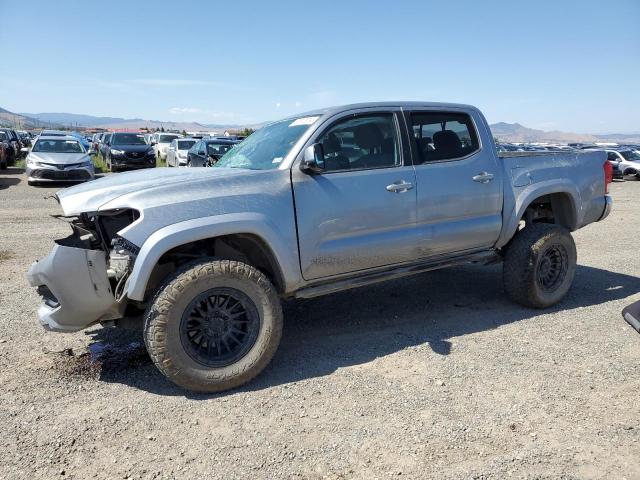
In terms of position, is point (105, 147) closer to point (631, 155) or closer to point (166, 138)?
point (166, 138)

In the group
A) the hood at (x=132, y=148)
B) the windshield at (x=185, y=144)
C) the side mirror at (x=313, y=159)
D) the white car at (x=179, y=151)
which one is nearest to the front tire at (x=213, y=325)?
the side mirror at (x=313, y=159)

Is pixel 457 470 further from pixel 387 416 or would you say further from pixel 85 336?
pixel 85 336

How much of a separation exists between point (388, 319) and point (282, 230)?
1.78 m

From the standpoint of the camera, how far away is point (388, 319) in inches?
193

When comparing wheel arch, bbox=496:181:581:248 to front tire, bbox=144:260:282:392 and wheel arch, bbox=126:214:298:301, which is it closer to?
wheel arch, bbox=126:214:298:301

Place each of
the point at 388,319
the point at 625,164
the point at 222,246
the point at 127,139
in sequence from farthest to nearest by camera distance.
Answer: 1. the point at 625,164
2. the point at 127,139
3. the point at 388,319
4. the point at 222,246

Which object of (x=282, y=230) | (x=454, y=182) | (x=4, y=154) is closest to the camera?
(x=282, y=230)

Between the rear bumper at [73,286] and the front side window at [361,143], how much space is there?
1.80 metres

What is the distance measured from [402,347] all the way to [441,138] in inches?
75.0

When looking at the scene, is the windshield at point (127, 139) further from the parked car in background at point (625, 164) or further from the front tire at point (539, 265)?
the parked car in background at point (625, 164)

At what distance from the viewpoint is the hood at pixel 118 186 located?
3.35 m

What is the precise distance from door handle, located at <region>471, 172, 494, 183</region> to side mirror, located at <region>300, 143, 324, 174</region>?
1596 mm

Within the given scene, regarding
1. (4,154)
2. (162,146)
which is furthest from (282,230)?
(162,146)

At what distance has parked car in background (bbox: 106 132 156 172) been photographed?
20.6 m
